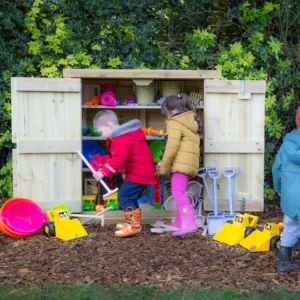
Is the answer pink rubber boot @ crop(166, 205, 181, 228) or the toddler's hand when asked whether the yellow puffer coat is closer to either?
pink rubber boot @ crop(166, 205, 181, 228)

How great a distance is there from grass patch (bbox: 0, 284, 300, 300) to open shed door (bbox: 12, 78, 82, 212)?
2153mm

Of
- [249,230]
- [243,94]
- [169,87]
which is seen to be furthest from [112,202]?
[243,94]

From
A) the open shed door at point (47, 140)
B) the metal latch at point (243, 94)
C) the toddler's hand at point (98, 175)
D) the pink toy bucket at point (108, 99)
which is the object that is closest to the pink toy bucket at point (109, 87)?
the pink toy bucket at point (108, 99)

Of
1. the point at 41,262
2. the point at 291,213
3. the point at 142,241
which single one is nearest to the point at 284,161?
the point at 291,213

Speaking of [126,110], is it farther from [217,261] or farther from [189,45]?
[217,261]

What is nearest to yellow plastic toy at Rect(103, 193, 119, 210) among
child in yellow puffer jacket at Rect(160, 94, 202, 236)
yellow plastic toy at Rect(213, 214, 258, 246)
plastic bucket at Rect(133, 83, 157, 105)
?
child in yellow puffer jacket at Rect(160, 94, 202, 236)

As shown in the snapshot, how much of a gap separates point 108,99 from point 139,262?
2.52m

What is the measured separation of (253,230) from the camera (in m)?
5.47

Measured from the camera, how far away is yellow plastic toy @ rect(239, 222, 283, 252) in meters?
5.18

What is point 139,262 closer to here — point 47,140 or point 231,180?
point 231,180

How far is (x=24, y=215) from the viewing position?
6051mm

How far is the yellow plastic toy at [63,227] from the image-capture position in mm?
5695

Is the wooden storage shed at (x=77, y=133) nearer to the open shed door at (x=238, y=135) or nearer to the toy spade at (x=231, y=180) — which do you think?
the open shed door at (x=238, y=135)

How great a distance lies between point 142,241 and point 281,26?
4.30 metres
